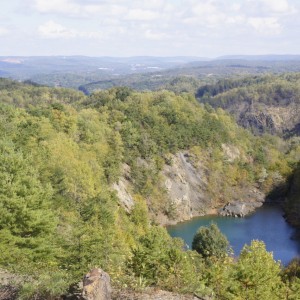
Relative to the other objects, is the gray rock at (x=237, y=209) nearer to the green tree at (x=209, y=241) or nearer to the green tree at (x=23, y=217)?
the green tree at (x=209, y=241)

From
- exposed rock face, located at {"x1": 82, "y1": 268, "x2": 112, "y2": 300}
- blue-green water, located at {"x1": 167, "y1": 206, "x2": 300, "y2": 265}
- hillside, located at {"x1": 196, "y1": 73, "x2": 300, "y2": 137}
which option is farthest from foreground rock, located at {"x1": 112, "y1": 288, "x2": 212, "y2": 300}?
hillside, located at {"x1": 196, "y1": 73, "x2": 300, "y2": 137}

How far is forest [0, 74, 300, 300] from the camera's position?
16719 mm

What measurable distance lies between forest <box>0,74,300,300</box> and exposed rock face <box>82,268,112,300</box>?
1118mm

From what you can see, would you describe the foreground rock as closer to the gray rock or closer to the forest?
the forest

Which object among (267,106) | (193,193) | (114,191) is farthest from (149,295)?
(267,106)

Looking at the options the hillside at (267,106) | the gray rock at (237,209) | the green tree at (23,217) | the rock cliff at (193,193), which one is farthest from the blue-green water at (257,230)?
the hillside at (267,106)

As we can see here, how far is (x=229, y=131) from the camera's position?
85562 millimetres

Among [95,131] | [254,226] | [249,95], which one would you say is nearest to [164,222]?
[254,226]

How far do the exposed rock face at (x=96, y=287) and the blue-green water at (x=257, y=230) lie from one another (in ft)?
149

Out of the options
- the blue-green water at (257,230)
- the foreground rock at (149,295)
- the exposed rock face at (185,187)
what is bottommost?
the blue-green water at (257,230)

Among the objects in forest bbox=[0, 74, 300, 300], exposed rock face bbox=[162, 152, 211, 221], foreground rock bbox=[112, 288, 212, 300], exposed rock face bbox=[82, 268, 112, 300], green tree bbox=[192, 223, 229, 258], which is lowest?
exposed rock face bbox=[162, 152, 211, 221]

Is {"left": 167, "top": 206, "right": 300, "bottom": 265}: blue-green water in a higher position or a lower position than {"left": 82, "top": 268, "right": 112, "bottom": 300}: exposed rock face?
lower

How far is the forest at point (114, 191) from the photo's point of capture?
54.9 ft

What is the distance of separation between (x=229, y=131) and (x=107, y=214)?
56.8m
